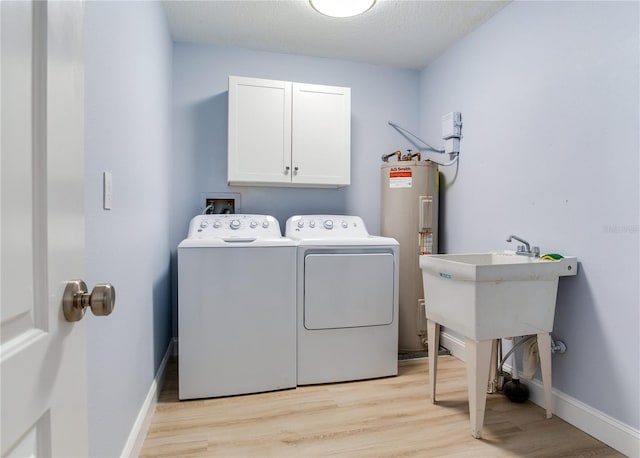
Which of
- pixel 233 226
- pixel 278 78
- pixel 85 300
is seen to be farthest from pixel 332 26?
pixel 85 300

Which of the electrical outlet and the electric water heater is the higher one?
the electrical outlet

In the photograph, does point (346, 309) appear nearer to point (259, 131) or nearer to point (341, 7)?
point (259, 131)

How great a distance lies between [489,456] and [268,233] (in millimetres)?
1750

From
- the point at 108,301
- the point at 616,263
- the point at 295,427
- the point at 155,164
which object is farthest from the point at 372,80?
the point at 108,301

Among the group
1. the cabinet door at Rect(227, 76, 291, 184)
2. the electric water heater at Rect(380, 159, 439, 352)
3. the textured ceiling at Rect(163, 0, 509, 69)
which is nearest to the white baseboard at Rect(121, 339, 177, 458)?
the cabinet door at Rect(227, 76, 291, 184)

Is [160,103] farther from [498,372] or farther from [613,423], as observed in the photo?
[613,423]

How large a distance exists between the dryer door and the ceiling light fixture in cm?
146

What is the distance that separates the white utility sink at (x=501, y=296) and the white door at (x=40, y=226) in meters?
1.49

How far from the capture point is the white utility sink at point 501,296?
1.60 m

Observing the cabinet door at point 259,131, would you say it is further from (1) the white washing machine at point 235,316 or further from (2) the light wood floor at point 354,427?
(2) the light wood floor at point 354,427

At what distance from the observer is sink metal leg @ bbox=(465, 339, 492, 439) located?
1594mm

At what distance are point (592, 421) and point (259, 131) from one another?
2.46 m

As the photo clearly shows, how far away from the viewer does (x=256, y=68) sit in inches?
110

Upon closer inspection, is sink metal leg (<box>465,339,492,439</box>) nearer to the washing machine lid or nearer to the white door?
the washing machine lid
